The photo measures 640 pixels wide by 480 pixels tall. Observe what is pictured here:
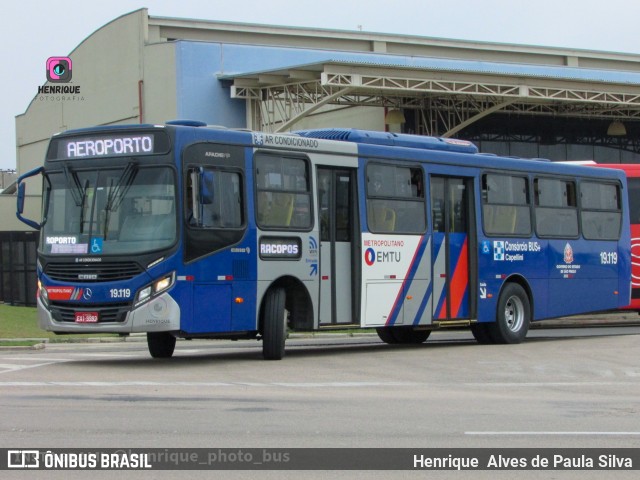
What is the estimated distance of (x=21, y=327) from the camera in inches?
1182

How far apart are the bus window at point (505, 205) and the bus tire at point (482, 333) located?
1.76 metres

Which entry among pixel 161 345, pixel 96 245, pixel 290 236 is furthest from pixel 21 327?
pixel 96 245

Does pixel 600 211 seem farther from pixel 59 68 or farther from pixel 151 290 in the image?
pixel 59 68

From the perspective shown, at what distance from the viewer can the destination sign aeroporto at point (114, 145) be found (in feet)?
52.2

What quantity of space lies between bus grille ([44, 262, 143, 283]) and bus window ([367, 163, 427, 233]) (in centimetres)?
460

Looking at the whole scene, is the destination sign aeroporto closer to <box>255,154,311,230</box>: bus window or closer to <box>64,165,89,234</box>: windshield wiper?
<box>64,165,89,234</box>: windshield wiper

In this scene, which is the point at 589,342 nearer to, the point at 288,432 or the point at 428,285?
the point at 428,285

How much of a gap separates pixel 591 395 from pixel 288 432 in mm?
4650

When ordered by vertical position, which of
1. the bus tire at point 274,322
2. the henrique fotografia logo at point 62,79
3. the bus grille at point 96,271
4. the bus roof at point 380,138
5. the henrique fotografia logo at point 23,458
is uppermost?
the henrique fotografia logo at point 62,79

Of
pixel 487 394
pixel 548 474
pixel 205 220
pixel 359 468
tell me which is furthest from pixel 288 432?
pixel 205 220

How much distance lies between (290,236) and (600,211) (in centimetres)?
911

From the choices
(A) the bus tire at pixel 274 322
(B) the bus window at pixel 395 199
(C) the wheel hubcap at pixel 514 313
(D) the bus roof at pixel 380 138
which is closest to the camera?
(A) the bus tire at pixel 274 322

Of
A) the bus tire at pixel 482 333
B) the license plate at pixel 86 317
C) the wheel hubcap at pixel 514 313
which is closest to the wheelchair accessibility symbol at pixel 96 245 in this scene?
the license plate at pixel 86 317

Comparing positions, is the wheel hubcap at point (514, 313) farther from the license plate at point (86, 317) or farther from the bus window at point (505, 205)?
the license plate at point (86, 317)
